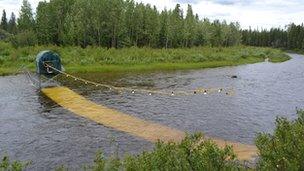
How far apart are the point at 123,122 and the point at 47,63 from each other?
17.2 metres

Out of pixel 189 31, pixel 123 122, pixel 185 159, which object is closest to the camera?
pixel 185 159

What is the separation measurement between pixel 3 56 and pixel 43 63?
86.8ft

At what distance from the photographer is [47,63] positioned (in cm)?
4294

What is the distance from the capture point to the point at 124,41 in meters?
94.3

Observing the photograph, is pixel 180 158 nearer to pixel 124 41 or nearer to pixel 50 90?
pixel 50 90

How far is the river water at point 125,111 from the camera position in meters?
23.5

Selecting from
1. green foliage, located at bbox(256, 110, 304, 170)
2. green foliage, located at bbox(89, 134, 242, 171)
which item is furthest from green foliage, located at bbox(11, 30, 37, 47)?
green foliage, located at bbox(256, 110, 304, 170)

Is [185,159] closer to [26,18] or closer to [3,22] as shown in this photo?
[26,18]

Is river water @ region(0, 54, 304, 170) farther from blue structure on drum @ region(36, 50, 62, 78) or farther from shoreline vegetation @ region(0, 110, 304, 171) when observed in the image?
shoreline vegetation @ region(0, 110, 304, 171)

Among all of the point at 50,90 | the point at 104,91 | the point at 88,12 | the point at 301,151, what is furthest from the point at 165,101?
the point at 88,12

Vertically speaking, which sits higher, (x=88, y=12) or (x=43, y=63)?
(x=88, y=12)

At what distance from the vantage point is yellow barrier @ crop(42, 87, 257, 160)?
942 inches

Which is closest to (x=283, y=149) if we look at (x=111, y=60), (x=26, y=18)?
(x=111, y=60)

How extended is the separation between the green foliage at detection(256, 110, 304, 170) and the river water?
6.18 m
